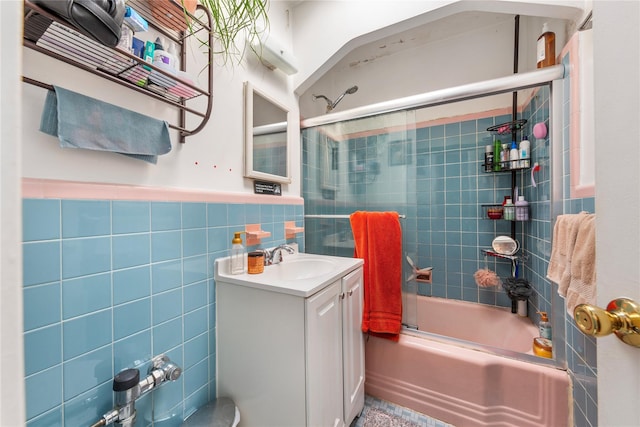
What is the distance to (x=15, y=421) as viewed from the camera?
0.75 ft

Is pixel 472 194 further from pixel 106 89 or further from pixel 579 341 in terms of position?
pixel 106 89

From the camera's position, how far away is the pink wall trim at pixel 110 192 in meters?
0.63

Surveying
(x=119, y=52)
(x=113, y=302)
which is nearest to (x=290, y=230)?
(x=113, y=302)

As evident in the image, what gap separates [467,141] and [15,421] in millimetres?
2544

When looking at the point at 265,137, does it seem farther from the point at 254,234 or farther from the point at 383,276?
the point at 383,276

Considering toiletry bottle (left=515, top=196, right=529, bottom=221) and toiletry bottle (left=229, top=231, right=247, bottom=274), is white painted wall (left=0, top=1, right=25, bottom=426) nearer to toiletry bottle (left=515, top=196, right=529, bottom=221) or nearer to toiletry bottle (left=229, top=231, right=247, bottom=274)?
toiletry bottle (left=229, top=231, right=247, bottom=274)

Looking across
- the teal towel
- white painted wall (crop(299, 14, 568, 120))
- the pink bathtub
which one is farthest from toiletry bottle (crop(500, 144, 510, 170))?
the teal towel

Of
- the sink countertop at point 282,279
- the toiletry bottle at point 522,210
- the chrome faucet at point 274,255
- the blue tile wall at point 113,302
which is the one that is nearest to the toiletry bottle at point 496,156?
the toiletry bottle at point 522,210

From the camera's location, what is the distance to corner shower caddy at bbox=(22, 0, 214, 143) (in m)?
0.59

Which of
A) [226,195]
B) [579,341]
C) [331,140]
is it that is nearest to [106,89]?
[226,195]

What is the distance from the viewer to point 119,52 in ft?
2.21

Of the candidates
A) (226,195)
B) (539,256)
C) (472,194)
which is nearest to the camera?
(226,195)

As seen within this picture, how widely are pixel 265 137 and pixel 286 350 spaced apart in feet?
3.66

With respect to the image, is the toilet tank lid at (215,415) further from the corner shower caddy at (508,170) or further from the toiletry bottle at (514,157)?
the toiletry bottle at (514,157)
